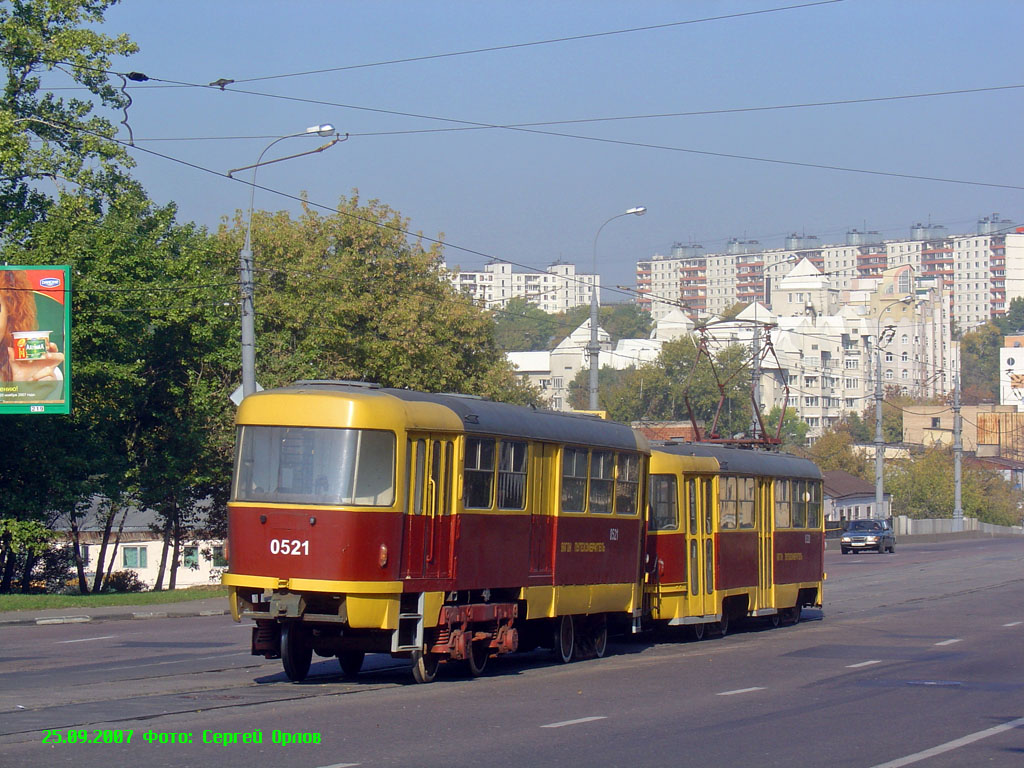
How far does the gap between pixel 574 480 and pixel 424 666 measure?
3.81m

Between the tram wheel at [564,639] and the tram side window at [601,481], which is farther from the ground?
the tram side window at [601,481]

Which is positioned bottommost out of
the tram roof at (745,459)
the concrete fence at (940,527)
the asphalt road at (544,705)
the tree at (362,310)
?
the concrete fence at (940,527)

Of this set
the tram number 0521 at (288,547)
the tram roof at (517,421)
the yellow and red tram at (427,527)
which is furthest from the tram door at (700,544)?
the tram number 0521 at (288,547)

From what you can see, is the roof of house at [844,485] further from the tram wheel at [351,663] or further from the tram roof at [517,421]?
the tram wheel at [351,663]

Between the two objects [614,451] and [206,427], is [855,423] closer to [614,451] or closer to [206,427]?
[206,427]

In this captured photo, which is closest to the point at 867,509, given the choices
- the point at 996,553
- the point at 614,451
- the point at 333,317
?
the point at 996,553

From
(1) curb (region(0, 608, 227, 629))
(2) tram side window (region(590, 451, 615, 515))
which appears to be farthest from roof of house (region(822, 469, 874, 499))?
(2) tram side window (region(590, 451, 615, 515))

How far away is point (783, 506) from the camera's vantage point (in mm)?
24125

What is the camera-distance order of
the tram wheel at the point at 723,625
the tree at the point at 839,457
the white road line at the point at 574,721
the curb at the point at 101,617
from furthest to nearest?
1. the tree at the point at 839,457
2. the curb at the point at 101,617
3. the tram wheel at the point at 723,625
4. the white road line at the point at 574,721

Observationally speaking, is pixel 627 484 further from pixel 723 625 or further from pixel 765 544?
pixel 765 544

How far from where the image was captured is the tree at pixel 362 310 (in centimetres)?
4103

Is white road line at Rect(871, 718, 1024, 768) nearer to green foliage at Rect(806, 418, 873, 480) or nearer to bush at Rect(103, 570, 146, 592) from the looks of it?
bush at Rect(103, 570, 146, 592)

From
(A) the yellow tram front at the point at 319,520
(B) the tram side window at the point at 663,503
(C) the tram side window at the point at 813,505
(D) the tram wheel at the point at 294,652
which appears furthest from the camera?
(C) the tram side window at the point at 813,505

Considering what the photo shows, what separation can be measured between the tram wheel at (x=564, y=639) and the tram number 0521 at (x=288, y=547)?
4.53 m
